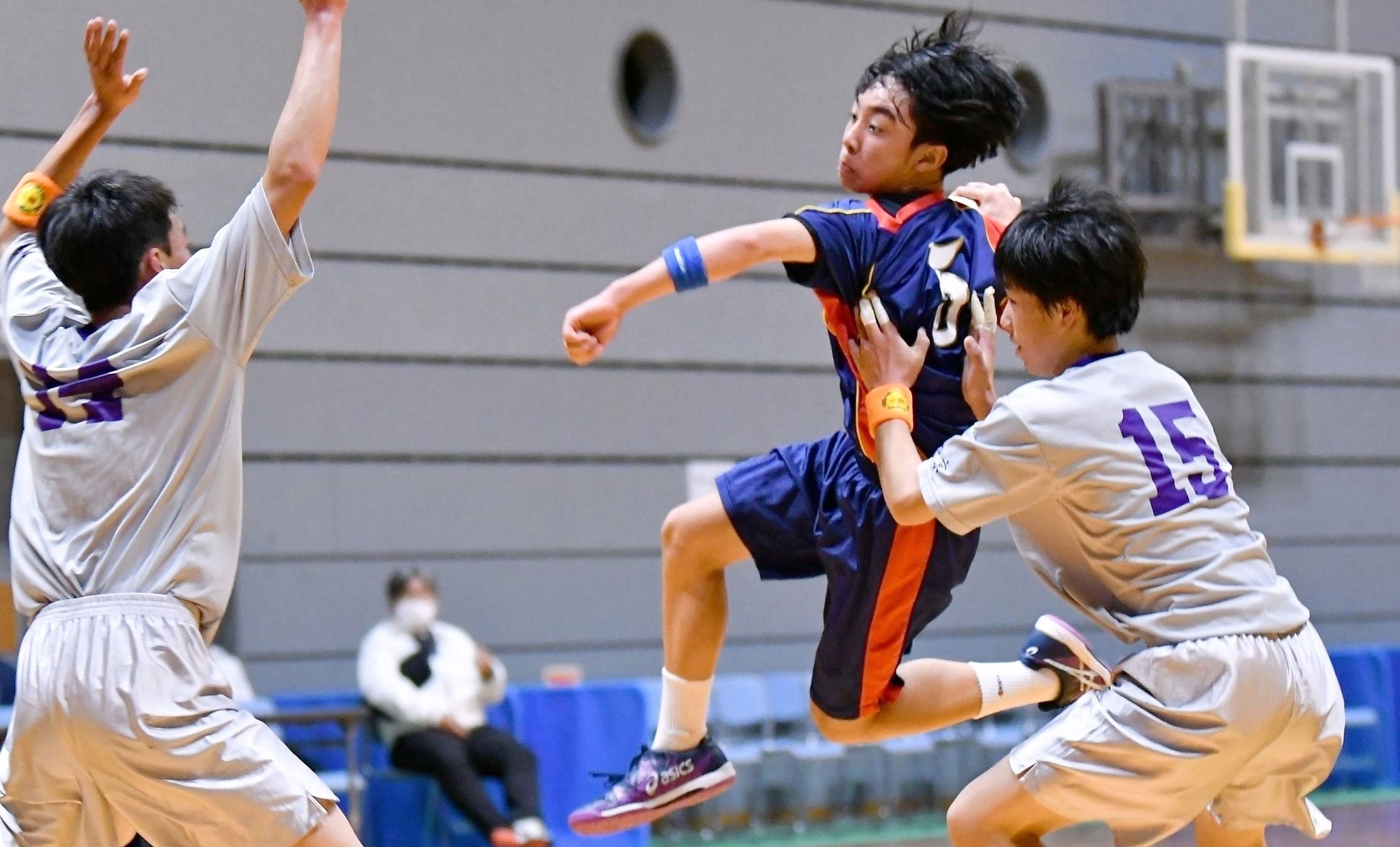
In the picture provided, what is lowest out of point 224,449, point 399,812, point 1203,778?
point 399,812

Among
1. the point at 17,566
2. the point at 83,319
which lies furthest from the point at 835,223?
the point at 17,566

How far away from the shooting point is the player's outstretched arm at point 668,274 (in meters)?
2.81

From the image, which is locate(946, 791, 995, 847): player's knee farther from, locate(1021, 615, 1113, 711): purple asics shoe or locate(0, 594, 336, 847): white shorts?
locate(0, 594, 336, 847): white shorts

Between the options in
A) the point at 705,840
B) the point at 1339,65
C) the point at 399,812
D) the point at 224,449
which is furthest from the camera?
the point at 1339,65

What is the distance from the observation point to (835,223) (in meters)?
3.04

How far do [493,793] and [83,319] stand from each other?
3.76 m

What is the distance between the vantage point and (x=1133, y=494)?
2.68 meters

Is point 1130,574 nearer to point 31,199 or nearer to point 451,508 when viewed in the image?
point 31,199

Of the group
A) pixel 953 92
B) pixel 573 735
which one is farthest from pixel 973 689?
pixel 573 735

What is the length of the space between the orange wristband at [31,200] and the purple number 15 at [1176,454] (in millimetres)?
1963

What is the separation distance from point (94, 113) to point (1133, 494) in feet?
6.61

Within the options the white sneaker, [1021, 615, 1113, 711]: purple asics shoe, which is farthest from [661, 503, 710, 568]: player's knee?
the white sneaker

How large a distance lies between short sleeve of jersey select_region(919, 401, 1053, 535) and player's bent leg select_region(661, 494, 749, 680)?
0.64 meters

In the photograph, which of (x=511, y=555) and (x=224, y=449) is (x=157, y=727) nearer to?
(x=224, y=449)
